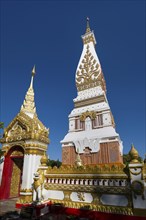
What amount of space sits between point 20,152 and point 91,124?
661cm

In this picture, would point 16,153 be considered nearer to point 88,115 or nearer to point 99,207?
point 88,115

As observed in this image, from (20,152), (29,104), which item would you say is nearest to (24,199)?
(20,152)

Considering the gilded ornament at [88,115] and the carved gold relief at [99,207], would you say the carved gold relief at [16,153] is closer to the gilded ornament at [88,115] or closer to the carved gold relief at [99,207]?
the carved gold relief at [99,207]

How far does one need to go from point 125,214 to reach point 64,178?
3.39 m

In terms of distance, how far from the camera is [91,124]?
13.8 meters

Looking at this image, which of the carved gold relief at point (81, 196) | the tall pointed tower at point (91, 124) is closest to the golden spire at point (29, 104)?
the tall pointed tower at point (91, 124)

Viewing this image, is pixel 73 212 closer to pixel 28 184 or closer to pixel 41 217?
pixel 41 217

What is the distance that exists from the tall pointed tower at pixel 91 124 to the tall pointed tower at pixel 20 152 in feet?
8.55

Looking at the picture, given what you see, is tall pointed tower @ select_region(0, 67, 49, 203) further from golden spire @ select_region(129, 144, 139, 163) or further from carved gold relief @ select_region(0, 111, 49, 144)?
golden spire @ select_region(129, 144, 139, 163)

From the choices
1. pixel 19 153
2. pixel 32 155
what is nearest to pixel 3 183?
pixel 19 153

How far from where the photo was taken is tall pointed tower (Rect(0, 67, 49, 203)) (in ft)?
35.7

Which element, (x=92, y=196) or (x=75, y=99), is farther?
(x=75, y=99)

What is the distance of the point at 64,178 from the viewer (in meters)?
8.07

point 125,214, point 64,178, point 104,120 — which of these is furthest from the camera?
point 104,120
